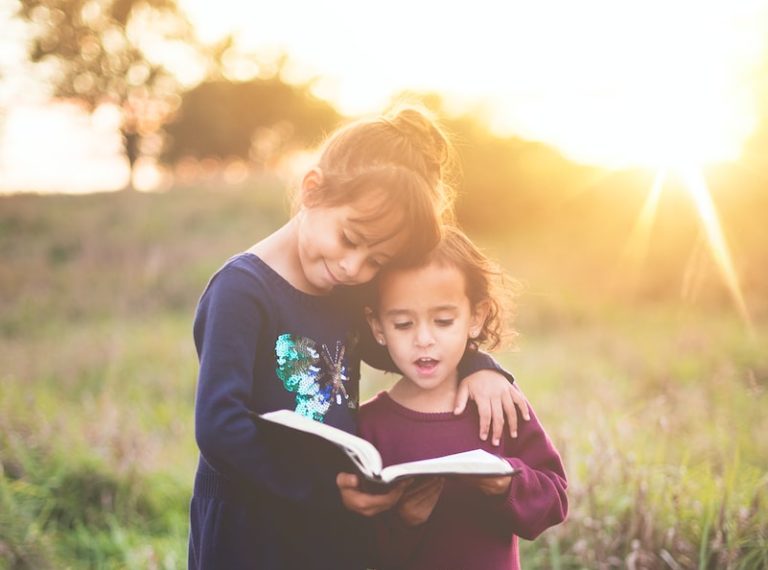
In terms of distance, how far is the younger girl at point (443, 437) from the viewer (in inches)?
82.4

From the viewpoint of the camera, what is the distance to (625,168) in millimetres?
12625

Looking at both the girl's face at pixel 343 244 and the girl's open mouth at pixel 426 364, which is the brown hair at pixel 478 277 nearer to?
the girl's face at pixel 343 244

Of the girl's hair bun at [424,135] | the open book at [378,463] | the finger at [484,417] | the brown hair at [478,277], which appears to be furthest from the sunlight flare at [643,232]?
the open book at [378,463]

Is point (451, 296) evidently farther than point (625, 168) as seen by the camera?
No

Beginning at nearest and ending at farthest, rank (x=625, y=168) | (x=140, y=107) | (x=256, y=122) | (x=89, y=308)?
(x=89, y=308)
(x=625, y=168)
(x=140, y=107)
(x=256, y=122)

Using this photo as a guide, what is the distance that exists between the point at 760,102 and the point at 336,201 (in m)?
11.9

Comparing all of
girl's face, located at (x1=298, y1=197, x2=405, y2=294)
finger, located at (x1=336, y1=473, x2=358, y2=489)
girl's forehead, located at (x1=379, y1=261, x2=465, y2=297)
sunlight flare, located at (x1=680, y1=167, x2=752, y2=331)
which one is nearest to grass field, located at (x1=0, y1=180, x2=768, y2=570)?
sunlight flare, located at (x1=680, y1=167, x2=752, y2=331)

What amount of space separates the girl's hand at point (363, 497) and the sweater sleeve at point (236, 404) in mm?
80

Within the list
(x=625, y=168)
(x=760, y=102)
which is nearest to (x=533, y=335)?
(x=625, y=168)

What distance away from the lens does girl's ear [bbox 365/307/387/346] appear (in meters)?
2.28

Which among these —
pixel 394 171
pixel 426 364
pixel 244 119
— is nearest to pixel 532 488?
pixel 426 364

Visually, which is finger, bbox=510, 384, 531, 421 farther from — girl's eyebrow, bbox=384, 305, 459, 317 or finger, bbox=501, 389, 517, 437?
girl's eyebrow, bbox=384, 305, 459, 317

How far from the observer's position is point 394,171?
2148 mm

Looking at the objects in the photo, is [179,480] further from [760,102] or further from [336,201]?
[760,102]
